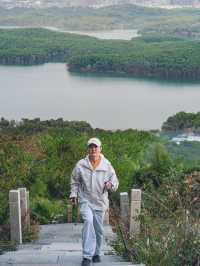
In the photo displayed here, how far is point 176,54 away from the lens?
62.3 meters

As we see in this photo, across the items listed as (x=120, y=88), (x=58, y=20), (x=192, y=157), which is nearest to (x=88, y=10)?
(x=58, y=20)

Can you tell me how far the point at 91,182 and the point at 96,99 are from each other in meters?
37.4

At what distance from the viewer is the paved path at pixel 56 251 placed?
4242 millimetres

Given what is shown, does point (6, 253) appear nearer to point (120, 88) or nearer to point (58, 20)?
point (120, 88)

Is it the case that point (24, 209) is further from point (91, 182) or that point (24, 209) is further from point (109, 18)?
point (109, 18)

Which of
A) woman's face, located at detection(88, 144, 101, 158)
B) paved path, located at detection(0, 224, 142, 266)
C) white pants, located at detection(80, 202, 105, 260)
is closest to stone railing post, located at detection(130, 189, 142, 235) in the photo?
paved path, located at detection(0, 224, 142, 266)

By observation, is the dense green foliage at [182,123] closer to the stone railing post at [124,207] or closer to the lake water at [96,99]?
the lake water at [96,99]

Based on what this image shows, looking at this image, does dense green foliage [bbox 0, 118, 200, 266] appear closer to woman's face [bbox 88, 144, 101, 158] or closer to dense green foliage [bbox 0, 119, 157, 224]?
dense green foliage [bbox 0, 119, 157, 224]

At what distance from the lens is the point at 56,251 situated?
472 centimetres

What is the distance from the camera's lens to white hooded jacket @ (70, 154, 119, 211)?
15.1 ft

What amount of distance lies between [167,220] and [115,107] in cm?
3381

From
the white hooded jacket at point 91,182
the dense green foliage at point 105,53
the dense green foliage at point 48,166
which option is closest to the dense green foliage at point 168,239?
the white hooded jacket at point 91,182

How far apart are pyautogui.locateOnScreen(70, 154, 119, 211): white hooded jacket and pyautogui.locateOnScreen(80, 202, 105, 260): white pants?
0.16 feet

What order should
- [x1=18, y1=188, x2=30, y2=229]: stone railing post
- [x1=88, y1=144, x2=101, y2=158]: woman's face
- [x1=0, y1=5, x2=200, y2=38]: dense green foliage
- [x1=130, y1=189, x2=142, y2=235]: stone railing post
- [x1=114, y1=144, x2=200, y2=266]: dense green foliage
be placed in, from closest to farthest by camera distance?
[x1=114, y1=144, x2=200, y2=266]: dense green foliage < [x1=88, y1=144, x2=101, y2=158]: woman's face < [x1=130, y1=189, x2=142, y2=235]: stone railing post < [x1=18, y1=188, x2=30, y2=229]: stone railing post < [x1=0, y1=5, x2=200, y2=38]: dense green foliage
